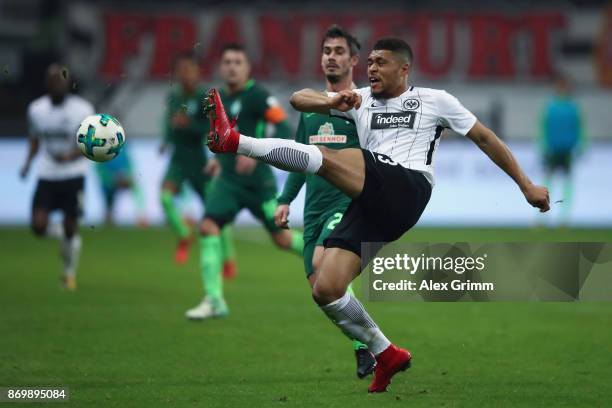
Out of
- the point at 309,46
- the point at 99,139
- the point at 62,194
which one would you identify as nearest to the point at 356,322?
the point at 99,139

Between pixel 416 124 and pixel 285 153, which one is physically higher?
pixel 416 124

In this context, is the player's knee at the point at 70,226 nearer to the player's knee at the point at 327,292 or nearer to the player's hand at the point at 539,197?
Answer: the player's knee at the point at 327,292

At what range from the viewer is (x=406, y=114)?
7.01 metres

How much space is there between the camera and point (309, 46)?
26.1 meters

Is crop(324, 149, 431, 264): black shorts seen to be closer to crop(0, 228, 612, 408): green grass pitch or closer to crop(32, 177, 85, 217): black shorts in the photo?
crop(0, 228, 612, 408): green grass pitch

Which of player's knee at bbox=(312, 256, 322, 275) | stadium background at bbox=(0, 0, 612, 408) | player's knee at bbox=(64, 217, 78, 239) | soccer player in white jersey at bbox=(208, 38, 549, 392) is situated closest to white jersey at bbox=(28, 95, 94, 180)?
player's knee at bbox=(64, 217, 78, 239)

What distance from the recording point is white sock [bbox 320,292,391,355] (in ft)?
22.7

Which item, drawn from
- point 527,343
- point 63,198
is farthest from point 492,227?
point 527,343

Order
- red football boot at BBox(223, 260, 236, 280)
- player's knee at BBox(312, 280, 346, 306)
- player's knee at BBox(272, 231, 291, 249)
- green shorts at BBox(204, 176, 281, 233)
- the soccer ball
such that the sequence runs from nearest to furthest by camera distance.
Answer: player's knee at BBox(312, 280, 346, 306), the soccer ball, green shorts at BBox(204, 176, 281, 233), player's knee at BBox(272, 231, 291, 249), red football boot at BBox(223, 260, 236, 280)

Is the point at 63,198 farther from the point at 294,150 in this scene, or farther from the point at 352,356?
the point at 294,150

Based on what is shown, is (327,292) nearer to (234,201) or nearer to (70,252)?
(234,201)

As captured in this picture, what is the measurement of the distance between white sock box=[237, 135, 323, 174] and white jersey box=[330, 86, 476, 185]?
2.06ft

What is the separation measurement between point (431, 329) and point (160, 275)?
4764mm

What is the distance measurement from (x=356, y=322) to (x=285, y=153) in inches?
45.9
